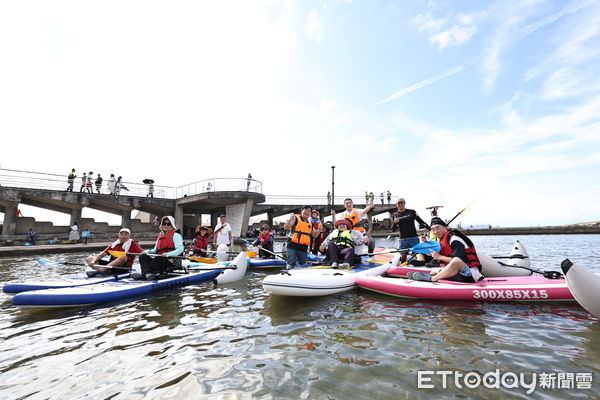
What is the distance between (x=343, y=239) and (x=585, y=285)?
455 cm

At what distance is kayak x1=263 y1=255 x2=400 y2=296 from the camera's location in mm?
5242

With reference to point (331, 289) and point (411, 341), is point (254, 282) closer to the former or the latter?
point (331, 289)

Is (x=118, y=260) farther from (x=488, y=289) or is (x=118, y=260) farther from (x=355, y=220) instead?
(x=488, y=289)

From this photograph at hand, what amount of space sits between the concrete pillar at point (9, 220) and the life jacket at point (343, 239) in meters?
23.5

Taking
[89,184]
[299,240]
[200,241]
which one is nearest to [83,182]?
[89,184]

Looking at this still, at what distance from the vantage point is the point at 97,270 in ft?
22.6

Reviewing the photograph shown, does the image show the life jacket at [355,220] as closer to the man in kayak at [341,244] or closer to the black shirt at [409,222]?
the man in kayak at [341,244]

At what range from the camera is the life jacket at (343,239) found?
748 cm

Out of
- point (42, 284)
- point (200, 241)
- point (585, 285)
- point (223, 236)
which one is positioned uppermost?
point (223, 236)

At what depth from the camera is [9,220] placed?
19.2 metres

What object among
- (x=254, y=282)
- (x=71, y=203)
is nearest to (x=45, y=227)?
(x=71, y=203)

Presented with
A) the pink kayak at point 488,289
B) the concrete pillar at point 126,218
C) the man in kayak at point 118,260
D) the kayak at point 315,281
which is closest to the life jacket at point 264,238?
the kayak at point 315,281

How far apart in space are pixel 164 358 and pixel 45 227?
24.6 m

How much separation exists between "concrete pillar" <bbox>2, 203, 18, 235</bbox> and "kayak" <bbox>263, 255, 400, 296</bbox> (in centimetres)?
2319
